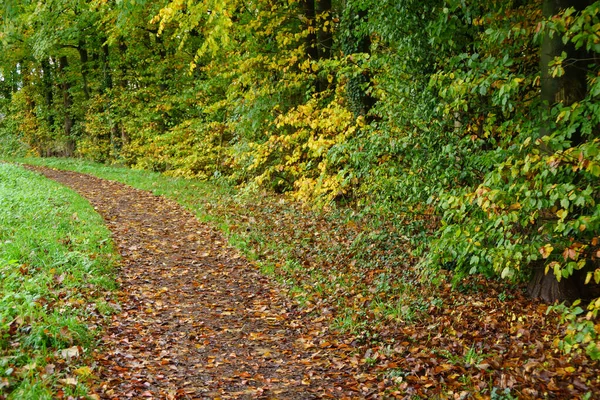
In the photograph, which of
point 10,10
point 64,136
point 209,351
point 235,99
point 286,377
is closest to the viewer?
point 286,377

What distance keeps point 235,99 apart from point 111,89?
1336 centimetres

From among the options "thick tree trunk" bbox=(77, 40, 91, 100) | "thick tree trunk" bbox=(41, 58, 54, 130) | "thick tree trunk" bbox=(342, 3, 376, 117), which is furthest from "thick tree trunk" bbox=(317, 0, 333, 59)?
"thick tree trunk" bbox=(41, 58, 54, 130)

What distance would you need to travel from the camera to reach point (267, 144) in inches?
504

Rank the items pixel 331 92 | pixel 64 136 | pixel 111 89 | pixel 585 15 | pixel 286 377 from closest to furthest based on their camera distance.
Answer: pixel 585 15 < pixel 286 377 < pixel 331 92 < pixel 111 89 < pixel 64 136

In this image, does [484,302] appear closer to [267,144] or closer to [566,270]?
[566,270]

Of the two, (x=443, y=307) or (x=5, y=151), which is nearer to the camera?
(x=443, y=307)

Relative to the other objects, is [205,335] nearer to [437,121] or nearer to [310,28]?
[437,121]

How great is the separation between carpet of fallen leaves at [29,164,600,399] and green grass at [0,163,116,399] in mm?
330

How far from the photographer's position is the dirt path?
17.3 feet

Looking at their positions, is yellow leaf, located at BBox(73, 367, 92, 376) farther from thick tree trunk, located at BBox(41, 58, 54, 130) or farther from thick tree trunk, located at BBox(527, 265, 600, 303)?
thick tree trunk, located at BBox(41, 58, 54, 130)

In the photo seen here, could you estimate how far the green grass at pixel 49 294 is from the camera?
4.70 meters

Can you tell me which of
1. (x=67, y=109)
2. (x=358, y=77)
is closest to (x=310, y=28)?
(x=358, y=77)

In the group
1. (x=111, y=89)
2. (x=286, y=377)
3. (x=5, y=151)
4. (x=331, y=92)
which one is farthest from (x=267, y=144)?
(x=5, y=151)

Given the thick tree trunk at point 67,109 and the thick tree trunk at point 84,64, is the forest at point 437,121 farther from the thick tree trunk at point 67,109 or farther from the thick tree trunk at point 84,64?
the thick tree trunk at point 67,109
